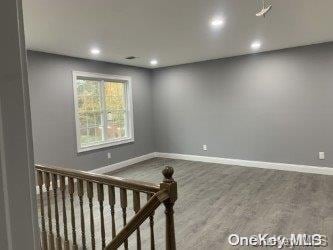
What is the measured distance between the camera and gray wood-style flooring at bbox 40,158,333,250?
2.97 m

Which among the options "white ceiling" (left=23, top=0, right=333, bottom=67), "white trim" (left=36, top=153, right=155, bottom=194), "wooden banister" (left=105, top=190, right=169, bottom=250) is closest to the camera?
"wooden banister" (left=105, top=190, right=169, bottom=250)

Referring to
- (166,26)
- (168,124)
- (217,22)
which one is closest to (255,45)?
(217,22)

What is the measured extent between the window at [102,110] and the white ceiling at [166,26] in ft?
2.50

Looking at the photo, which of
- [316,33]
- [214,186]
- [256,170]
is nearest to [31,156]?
[214,186]

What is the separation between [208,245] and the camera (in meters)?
2.74

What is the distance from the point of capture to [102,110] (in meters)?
6.03

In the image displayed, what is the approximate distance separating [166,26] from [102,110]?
3.03 metres

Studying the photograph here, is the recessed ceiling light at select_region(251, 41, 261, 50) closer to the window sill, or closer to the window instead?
the window

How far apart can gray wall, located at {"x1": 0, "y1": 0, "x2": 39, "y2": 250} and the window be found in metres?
5.14

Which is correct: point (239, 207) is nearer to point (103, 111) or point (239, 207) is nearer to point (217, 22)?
point (217, 22)

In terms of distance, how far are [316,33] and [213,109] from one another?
2.72m

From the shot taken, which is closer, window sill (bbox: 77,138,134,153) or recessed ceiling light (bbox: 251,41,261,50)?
recessed ceiling light (bbox: 251,41,261,50)

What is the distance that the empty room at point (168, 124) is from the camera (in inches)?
62.0

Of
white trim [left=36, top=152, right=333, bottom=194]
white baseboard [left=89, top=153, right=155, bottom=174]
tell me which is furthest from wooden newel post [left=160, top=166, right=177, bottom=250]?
white baseboard [left=89, top=153, right=155, bottom=174]
